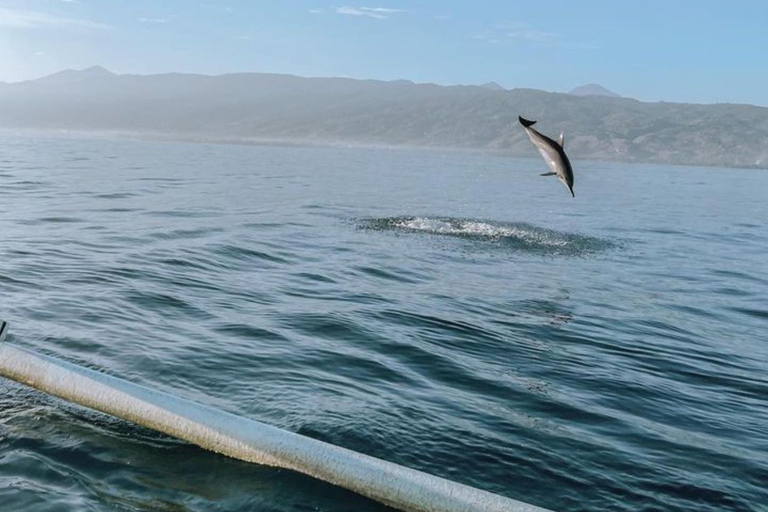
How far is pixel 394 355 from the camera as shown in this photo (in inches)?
427

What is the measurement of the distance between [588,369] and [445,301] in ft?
14.4

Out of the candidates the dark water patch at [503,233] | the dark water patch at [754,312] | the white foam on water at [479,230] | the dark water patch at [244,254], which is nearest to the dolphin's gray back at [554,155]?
the dark water patch at [754,312]

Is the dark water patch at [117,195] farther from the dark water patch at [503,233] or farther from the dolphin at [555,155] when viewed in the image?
the dolphin at [555,155]

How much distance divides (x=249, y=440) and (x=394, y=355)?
198 inches

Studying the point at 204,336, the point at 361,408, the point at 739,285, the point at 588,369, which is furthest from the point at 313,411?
the point at 739,285

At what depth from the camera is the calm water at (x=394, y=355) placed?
21.2 feet

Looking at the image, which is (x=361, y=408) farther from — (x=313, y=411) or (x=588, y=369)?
(x=588, y=369)

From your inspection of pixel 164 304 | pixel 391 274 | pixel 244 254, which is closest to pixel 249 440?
pixel 164 304

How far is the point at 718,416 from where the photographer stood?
9172 millimetres

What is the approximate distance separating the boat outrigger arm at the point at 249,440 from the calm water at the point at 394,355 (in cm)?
29

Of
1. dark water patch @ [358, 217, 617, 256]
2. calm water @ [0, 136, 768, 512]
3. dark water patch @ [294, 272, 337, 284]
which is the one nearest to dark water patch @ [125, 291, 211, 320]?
calm water @ [0, 136, 768, 512]

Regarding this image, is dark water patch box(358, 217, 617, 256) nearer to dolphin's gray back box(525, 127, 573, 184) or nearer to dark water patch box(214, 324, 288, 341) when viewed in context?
dolphin's gray back box(525, 127, 573, 184)

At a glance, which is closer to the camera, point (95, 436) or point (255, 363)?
point (95, 436)

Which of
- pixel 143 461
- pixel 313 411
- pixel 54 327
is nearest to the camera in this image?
pixel 143 461
